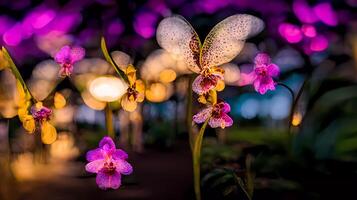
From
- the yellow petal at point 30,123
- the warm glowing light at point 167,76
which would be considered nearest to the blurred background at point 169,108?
the warm glowing light at point 167,76

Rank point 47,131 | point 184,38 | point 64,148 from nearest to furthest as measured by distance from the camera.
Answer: point 184,38
point 47,131
point 64,148

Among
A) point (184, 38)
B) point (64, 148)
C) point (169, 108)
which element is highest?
point (169, 108)

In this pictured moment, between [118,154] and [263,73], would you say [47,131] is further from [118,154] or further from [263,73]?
[263,73]

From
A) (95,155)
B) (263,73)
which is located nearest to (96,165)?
(95,155)

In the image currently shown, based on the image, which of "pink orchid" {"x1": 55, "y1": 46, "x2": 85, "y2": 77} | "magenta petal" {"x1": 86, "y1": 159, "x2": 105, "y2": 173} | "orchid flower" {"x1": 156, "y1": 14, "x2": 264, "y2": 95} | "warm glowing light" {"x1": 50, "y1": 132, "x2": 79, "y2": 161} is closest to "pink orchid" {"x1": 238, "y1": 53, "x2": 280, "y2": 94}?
"orchid flower" {"x1": 156, "y1": 14, "x2": 264, "y2": 95}

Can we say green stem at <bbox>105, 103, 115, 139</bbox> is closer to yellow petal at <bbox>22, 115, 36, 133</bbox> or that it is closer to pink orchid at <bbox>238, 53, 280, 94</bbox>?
yellow petal at <bbox>22, 115, 36, 133</bbox>

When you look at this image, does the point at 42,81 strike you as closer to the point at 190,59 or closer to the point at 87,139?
the point at 87,139

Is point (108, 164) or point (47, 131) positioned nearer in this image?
point (108, 164)
